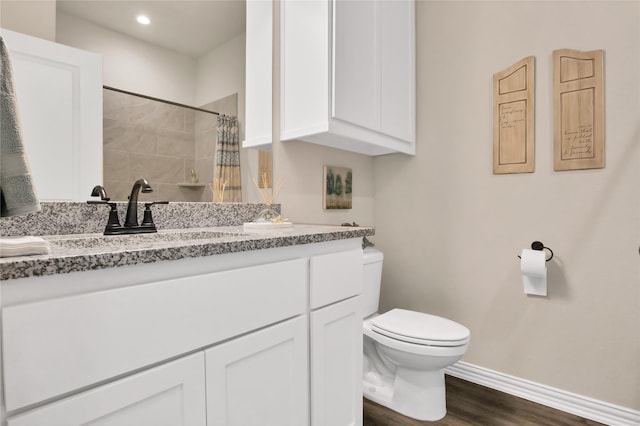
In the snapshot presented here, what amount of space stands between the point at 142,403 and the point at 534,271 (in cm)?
174

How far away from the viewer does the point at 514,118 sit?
1.87 meters

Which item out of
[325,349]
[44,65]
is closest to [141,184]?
[44,65]

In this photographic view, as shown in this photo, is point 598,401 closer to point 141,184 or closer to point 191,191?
point 191,191

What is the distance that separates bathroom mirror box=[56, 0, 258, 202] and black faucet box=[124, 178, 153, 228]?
0.08m

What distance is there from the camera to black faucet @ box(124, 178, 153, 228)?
1.23 m

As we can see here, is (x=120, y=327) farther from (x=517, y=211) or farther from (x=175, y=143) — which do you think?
(x=517, y=211)

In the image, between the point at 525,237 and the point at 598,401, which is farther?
the point at 525,237

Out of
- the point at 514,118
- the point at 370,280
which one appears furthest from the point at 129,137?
the point at 514,118

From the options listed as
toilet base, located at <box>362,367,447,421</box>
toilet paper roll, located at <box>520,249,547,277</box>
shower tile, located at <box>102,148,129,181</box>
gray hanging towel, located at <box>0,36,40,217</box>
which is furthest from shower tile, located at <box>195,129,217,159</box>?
toilet paper roll, located at <box>520,249,547,277</box>

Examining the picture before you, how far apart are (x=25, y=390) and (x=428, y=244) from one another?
2013 mm

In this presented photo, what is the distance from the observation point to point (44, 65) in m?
1.17

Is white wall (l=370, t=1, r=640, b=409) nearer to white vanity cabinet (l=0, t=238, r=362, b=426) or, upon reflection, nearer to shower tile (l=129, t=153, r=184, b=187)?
white vanity cabinet (l=0, t=238, r=362, b=426)

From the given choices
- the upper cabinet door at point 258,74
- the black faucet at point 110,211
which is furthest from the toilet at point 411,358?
the black faucet at point 110,211

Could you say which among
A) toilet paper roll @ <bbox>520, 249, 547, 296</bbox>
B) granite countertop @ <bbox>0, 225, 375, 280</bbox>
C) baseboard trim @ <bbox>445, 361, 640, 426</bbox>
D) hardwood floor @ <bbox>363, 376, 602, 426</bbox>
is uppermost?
granite countertop @ <bbox>0, 225, 375, 280</bbox>
